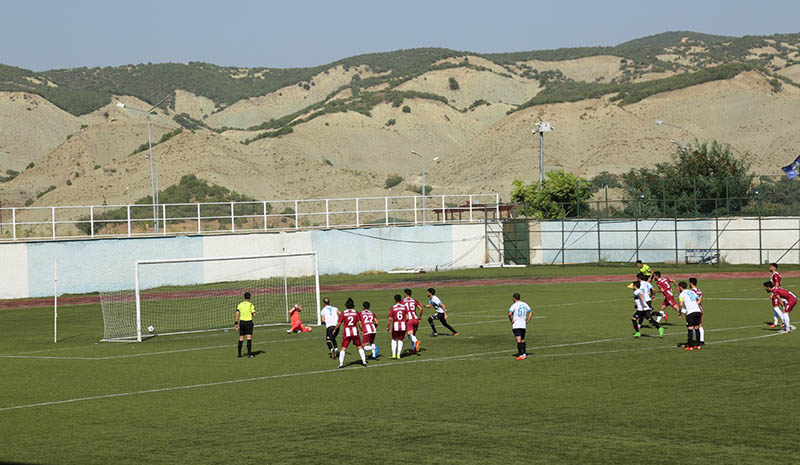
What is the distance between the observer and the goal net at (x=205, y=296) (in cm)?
3691

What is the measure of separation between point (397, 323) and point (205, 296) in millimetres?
27483

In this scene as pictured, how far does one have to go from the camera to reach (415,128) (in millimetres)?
174000

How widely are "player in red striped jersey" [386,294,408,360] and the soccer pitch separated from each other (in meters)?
0.52

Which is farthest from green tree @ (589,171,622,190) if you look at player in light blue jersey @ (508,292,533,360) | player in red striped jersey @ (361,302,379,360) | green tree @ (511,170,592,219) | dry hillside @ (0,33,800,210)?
player in red striped jersey @ (361,302,379,360)

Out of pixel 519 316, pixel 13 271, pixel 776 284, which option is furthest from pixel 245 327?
pixel 13 271

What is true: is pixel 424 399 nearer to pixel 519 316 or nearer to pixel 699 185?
pixel 519 316

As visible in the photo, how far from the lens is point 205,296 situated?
167 ft

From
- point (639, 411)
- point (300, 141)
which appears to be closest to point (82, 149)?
point (300, 141)

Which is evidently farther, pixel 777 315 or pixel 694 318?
pixel 777 315

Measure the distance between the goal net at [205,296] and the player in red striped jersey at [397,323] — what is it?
33.0ft

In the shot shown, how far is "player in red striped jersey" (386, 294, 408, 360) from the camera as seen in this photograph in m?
25.2

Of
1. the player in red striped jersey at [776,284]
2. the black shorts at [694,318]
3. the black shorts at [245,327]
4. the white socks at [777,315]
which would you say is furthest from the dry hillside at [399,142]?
the black shorts at [694,318]

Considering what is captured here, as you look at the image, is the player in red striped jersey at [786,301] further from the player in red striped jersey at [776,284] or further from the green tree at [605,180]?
the green tree at [605,180]

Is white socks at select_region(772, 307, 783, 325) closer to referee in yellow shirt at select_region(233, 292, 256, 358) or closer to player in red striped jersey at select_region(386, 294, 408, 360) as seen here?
player in red striped jersey at select_region(386, 294, 408, 360)
